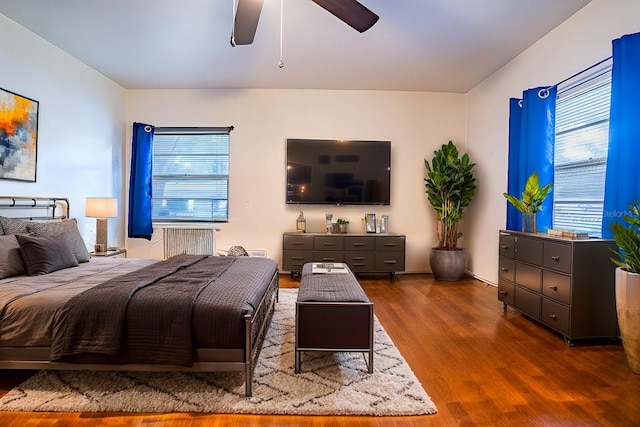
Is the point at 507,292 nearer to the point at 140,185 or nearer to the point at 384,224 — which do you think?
the point at 384,224

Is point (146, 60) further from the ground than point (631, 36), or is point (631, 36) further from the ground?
point (146, 60)

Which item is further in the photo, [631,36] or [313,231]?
[313,231]

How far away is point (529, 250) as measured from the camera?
3031 mm

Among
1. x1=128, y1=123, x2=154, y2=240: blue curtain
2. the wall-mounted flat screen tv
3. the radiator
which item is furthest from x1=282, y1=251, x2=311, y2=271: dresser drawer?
x1=128, y1=123, x2=154, y2=240: blue curtain

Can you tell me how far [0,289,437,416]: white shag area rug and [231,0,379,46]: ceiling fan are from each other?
2347 millimetres

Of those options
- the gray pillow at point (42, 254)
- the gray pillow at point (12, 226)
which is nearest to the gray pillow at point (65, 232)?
the gray pillow at point (12, 226)

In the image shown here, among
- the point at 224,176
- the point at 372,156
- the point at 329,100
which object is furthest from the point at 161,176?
the point at 372,156

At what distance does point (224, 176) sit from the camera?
5184 mm

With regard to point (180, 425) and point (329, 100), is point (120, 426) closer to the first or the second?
point (180, 425)

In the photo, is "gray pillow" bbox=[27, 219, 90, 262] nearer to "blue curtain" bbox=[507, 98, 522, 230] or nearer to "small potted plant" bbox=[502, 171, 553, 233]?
"small potted plant" bbox=[502, 171, 553, 233]

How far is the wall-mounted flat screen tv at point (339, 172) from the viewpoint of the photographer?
5.05 m

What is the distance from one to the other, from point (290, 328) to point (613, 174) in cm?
276

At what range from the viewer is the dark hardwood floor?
166cm

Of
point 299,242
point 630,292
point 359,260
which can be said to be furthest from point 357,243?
point 630,292
